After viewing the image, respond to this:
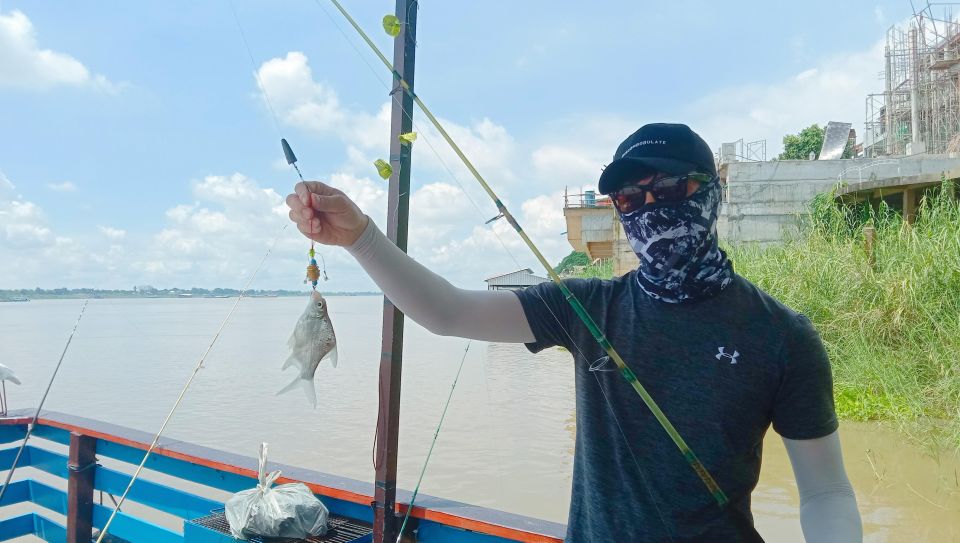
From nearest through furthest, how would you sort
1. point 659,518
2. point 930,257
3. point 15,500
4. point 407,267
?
1. point 659,518
2. point 407,267
3. point 15,500
4. point 930,257

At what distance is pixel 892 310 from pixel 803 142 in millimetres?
30373

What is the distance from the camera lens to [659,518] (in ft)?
3.59

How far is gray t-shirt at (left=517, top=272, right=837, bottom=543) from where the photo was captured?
107cm

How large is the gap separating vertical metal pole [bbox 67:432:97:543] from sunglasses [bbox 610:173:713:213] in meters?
2.84

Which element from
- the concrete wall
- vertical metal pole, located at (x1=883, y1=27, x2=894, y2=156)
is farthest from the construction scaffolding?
the concrete wall

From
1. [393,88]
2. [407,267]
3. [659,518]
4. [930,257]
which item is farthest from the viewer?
[930,257]

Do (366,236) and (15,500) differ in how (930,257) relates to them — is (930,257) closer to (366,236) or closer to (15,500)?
(366,236)

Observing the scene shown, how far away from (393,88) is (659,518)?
149cm

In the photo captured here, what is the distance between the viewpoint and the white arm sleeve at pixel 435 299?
3.90ft

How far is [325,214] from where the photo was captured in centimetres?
114

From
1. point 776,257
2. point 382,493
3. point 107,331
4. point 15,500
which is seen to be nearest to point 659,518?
point 382,493

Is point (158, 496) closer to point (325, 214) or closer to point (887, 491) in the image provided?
point (325, 214)

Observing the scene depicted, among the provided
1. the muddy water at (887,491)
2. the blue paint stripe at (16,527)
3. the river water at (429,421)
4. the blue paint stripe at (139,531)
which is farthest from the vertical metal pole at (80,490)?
the muddy water at (887,491)

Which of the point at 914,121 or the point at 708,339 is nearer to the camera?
the point at 708,339
